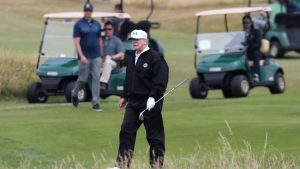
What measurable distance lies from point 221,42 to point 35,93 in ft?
13.6

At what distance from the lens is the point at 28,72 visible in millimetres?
23031

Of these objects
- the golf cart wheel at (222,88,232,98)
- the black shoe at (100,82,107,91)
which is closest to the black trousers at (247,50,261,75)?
the golf cart wheel at (222,88,232,98)

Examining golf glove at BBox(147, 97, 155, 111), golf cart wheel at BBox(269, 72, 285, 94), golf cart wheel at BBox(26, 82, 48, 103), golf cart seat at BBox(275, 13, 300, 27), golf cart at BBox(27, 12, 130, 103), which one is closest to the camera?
golf glove at BBox(147, 97, 155, 111)

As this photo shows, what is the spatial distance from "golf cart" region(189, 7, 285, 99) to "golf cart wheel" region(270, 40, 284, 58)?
11.3 metres

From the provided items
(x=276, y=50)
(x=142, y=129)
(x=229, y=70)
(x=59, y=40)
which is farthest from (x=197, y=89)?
(x=276, y=50)

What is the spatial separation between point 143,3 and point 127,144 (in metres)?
40.5

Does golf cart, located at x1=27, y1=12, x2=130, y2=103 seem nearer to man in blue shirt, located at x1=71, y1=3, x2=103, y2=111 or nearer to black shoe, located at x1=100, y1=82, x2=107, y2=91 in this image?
black shoe, located at x1=100, y1=82, x2=107, y2=91

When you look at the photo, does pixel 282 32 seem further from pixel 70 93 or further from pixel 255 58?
pixel 70 93

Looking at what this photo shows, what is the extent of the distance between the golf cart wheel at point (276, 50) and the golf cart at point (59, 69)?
12405mm

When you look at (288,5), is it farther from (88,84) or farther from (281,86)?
(88,84)

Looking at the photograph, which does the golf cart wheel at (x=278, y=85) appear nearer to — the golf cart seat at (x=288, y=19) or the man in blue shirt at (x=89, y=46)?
the man in blue shirt at (x=89, y=46)

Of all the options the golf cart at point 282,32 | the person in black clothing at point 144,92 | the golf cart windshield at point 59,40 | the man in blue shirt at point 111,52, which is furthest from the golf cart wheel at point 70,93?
the golf cart at point 282,32

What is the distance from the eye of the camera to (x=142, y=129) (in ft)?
50.0

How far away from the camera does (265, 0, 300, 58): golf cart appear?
108 ft
